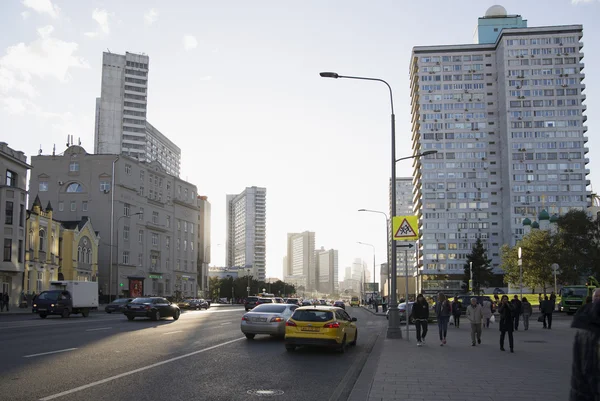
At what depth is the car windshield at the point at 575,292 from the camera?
45.8 meters

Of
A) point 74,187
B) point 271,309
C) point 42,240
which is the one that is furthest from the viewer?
point 74,187

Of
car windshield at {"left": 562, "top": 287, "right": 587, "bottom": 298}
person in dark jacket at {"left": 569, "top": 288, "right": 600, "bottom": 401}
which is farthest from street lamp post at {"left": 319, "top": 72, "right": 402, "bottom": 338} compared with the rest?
car windshield at {"left": 562, "top": 287, "right": 587, "bottom": 298}

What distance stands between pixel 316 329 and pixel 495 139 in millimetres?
122398

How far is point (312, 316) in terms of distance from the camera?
17422 mm

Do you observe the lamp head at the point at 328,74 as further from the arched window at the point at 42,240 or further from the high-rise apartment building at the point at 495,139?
the high-rise apartment building at the point at 495,139

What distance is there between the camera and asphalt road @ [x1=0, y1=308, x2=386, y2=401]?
9.73 meters

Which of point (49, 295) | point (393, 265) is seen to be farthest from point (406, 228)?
point (49, 295)

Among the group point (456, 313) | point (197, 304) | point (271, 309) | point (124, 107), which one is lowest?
point (197, 304)

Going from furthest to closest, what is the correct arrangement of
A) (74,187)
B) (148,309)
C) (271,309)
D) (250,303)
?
(74,187) < (250,303) < (148,309) < (271,309)

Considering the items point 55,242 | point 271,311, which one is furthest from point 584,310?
point 55,242

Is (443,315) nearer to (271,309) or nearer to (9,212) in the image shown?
(271,309)

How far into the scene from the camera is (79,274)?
68438 mm

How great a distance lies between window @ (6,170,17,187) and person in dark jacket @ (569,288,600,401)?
54718 mm

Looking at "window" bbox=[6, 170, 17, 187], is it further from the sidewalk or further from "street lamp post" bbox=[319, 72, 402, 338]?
the sidewalk
